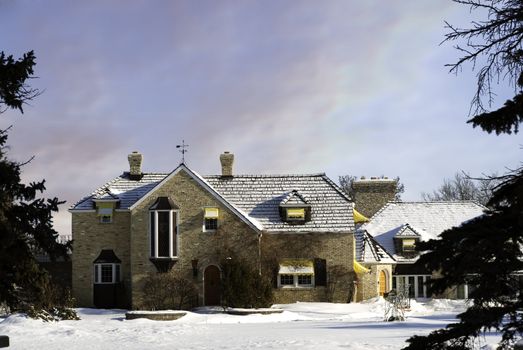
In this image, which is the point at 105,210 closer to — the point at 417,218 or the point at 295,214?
the point at 295,214

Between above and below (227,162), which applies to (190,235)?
below

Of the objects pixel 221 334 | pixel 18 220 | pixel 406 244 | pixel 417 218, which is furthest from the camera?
pixel 417 218

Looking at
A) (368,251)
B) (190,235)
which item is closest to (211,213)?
(190,235)

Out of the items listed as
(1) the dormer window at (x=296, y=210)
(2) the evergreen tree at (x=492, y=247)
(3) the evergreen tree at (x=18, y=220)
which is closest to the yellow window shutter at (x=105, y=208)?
(1) the dormer window at (x=296, y=210)

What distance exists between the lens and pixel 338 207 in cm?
4203

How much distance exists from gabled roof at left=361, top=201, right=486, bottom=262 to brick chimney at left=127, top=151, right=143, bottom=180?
14.8m

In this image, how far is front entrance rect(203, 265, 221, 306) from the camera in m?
39.8

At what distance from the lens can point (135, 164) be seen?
146ft

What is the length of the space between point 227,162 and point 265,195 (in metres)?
3.11

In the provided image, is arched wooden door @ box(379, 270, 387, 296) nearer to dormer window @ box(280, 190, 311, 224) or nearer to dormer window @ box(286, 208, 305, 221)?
dormer window @ box(280, 190, 311, 224)

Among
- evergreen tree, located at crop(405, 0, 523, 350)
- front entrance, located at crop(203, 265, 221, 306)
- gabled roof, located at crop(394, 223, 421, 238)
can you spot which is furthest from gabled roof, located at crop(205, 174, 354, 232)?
evergreen tree, located at crop(405, 0, 523, 350)

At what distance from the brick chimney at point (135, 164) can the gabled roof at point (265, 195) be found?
380 millimetres

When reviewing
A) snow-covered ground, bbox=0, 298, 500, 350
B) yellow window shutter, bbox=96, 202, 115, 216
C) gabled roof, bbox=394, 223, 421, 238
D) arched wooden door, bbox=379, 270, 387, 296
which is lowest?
snow-covered ground, bbox=0, 298, 500, 350

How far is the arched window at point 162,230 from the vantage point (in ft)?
131
